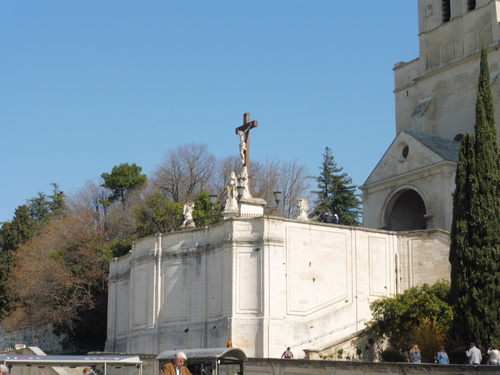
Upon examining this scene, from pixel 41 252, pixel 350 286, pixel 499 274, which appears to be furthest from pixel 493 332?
pixel 41 252

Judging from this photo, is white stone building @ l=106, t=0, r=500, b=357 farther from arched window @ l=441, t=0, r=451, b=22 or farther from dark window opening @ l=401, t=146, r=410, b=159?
arched window @ l=441, t=0, r=451, b=22

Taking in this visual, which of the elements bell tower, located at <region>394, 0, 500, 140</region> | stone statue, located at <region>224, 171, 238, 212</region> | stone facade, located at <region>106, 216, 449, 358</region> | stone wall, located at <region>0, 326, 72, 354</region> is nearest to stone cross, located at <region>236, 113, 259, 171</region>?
stone statue, located at <region>224, 171, 238, 212</region>

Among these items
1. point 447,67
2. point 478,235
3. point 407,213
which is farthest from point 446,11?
point 478,235

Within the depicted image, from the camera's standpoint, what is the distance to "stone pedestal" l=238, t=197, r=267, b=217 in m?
38.7

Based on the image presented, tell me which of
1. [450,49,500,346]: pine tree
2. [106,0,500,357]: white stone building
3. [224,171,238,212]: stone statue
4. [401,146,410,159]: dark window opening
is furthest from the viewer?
[401,146,410,159]: dark window opening

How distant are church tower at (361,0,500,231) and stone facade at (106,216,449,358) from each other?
3.33m

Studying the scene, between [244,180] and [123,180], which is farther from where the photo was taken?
[123,180]

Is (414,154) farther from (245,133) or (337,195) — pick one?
(337,195)

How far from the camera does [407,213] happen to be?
44062mm

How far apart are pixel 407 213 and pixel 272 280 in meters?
11.8

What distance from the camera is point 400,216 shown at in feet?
144

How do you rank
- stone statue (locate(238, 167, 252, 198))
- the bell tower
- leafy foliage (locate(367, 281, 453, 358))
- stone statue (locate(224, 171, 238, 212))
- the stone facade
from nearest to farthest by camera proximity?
leafy foliage (locate(367, 281, 453, 358))
the stone facade
stone statue (locate(238, 167, 252, 198))
stone statue (locate(224, 171, 238, 212))
the bell tower

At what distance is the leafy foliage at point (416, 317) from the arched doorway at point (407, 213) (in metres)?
8.03

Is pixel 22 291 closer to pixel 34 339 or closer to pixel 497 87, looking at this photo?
pixel 34 339
